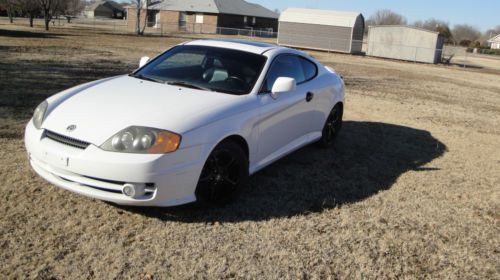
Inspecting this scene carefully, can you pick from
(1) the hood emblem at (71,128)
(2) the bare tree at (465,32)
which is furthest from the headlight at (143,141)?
(2) the bare tree at (465,32)

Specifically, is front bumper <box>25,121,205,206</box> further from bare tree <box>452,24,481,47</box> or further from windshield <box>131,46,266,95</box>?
bare tree <box>452,24,481,47</box>

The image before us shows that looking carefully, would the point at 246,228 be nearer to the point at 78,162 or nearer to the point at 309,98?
the point at 78,162

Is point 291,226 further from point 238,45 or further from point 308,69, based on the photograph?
point 308,69

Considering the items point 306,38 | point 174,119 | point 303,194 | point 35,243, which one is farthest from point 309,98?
point 306,38

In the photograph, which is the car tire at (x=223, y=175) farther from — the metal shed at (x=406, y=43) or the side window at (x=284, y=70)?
the metal shed at (x=406, y=43)

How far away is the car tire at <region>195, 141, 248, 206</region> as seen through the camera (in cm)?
406

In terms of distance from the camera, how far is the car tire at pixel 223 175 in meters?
4.06

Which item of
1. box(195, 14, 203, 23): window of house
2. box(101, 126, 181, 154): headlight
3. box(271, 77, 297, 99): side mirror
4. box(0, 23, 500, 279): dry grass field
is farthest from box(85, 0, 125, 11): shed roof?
box(101, 126, 181, 154): headlight

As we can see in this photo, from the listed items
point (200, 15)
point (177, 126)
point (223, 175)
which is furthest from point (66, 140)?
point (200, 15)

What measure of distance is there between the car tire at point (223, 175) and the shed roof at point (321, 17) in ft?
125

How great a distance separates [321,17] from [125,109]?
39.8 meters

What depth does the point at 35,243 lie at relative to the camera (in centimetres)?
349

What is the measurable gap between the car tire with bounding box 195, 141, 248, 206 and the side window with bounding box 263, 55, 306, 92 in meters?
0.92

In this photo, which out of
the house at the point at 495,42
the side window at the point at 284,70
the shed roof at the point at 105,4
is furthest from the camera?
the shed roof at the point at 105,4
